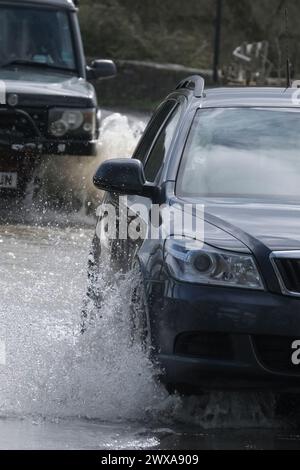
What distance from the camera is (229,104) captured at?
25.1ft

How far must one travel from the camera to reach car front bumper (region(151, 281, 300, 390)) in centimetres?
615

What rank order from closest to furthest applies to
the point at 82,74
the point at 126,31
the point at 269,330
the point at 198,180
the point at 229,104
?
the point at 269,330, the point at 198,180, the point at 229,104, the point at 82,74, the point at 126,31

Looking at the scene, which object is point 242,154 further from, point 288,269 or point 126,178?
point 288,269

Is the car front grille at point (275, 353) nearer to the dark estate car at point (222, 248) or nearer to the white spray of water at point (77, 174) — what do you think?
the dark estate car at point (222, 248)

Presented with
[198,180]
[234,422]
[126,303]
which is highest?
[198,180]

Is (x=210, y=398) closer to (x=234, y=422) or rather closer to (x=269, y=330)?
(x=234, y=422)

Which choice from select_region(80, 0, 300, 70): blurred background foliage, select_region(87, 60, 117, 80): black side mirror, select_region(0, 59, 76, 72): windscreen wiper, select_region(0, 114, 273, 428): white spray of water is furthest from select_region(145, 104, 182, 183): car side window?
select_region(80, 0, 300, 70): blurred background foliage

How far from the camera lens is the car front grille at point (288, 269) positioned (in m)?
6.20

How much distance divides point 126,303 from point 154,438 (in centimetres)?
80

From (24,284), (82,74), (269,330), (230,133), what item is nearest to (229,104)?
(230,133)

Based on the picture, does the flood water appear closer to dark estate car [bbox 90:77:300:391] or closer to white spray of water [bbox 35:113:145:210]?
dark estate car [bbox 90:77:300:391]

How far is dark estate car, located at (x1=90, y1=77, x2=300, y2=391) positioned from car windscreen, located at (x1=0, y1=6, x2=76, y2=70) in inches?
292

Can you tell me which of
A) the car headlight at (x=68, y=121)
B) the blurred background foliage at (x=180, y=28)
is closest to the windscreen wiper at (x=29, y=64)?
the car headlight at (x=68, y=121)

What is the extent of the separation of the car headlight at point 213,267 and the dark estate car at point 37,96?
25.6 feet
